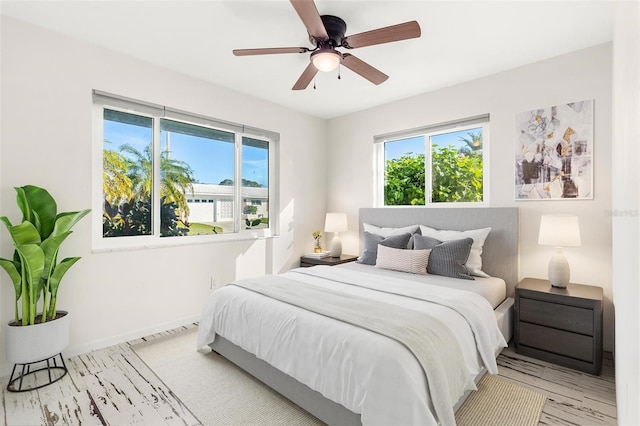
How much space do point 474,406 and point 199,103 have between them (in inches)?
147

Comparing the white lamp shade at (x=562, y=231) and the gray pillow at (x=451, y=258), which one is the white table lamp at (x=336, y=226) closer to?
the gray pillow at (x=451, y=258)

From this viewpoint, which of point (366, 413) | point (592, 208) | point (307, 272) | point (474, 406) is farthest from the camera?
point (307, 272)

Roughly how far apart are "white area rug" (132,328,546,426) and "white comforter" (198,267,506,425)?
0.80ft

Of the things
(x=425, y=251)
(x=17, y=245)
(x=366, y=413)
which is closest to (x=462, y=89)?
(x=425, y=251)

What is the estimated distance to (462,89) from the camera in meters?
3.52

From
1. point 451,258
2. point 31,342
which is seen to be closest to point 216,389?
point 31,342

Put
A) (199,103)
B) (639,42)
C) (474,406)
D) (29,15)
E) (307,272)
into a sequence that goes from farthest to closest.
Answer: (199,103), (307,272), (29,15), (474,406), (639,42)

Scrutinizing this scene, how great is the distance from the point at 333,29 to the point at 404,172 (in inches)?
90.6

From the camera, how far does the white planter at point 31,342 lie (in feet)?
7.09

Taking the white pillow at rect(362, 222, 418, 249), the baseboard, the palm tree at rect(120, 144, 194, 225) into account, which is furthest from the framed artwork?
the baseboard

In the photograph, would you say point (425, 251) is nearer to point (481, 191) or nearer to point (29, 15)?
point (481, 191)

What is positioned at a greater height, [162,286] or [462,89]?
[462,89]

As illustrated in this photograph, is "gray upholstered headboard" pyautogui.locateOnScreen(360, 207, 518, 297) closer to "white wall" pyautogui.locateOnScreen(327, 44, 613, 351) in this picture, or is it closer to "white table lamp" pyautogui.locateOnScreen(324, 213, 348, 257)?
"white wall" pyautogui.locateOnScreen(327, 44, 613, 351)

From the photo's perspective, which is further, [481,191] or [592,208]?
[481,191]
